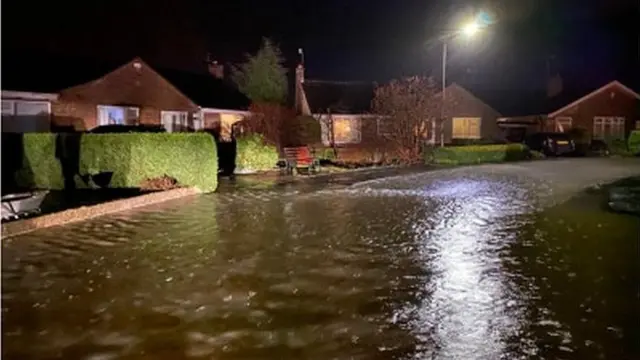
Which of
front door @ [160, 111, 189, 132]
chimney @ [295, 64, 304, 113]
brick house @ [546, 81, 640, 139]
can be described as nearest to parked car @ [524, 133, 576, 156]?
brick house @ [546, 81, 640, 139]

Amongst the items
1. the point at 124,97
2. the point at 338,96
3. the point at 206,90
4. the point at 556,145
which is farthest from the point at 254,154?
the point at 338,96

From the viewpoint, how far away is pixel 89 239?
388 inches

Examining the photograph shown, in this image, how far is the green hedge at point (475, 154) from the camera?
97.4 feet

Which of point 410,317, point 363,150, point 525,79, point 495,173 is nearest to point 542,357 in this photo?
point 410,317

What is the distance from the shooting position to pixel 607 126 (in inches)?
1849

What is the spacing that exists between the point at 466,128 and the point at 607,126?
10.1 metres

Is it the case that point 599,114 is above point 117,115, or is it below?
above

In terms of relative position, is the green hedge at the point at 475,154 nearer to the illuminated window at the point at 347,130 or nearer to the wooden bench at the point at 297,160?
the wooden bench at the point at 297,160

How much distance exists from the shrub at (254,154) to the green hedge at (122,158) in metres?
6.30

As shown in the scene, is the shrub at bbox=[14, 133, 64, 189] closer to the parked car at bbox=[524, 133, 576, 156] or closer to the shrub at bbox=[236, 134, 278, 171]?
the shrub at bbox=[236, 134, 278, 171]

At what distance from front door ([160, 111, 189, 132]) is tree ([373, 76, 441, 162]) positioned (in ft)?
30.7

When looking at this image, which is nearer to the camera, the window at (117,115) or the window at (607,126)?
the window at (117,115)

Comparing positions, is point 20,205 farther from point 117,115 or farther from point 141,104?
point 141,104

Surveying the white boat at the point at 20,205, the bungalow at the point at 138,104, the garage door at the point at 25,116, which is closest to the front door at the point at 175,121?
the bungalow at the point at 138,104
